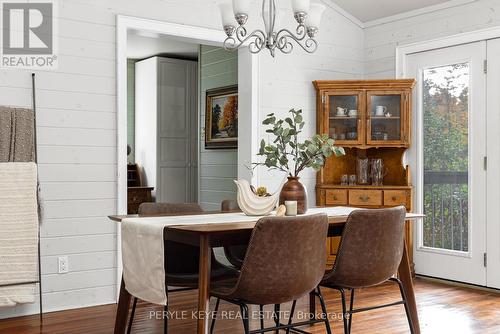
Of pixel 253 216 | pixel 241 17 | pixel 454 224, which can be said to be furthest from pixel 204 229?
pixel 454 224

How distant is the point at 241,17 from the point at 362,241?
139 centimetres

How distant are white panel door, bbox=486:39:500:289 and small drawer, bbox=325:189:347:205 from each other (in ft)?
4.11

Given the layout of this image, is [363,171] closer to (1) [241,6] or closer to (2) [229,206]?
(2) [229,206]

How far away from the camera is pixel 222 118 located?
648 cm

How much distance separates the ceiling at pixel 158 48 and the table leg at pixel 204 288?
14.4 feet

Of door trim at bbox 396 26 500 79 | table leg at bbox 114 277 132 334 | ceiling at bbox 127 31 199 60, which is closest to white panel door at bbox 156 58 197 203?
ceiling at bbox 127 31 199 60

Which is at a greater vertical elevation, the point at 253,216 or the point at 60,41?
the point at 60,41

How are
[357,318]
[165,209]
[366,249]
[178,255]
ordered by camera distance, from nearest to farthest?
1. [366,249]
2. [178,255]
3. [165,209]
4. [357,318]

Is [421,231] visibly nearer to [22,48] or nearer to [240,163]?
[240,163]

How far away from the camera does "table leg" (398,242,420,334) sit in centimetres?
348

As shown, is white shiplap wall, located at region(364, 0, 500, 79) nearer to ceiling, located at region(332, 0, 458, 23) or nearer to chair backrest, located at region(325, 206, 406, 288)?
ceiling, located at region(332, 0, 458, 23)

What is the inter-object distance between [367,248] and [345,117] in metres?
2.78

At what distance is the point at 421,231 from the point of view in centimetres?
566

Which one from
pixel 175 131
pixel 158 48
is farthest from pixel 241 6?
pixel 175 131
